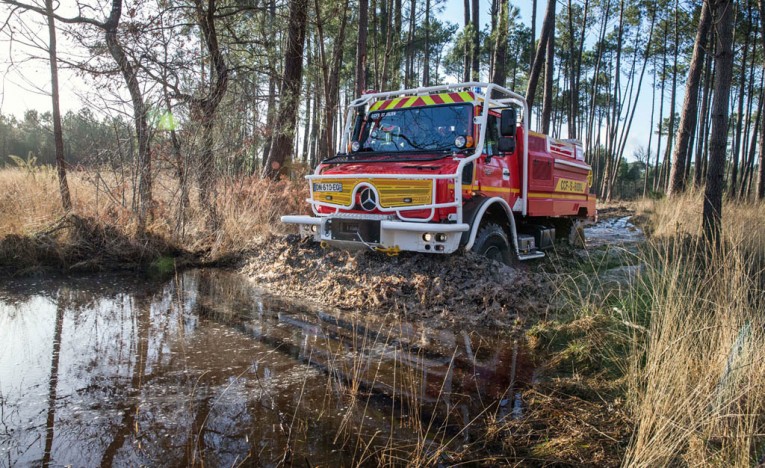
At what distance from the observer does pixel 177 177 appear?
8227mm

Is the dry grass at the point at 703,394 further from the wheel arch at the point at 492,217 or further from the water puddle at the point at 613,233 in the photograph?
the water puddle at the point at 613,233

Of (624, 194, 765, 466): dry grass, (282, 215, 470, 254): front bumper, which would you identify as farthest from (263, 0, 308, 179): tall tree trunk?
(624, 194, 765, 466): dry grass

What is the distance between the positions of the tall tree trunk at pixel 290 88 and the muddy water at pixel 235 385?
24.9ft

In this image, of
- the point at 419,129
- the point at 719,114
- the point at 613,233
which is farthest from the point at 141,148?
the point at 613,233

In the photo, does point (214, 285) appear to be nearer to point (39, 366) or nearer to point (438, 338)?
point (39, 366)

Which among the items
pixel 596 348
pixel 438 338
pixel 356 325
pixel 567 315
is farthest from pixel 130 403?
pixel 567 315

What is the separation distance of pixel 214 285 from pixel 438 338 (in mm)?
3615

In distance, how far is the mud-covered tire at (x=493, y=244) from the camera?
5.99 meters

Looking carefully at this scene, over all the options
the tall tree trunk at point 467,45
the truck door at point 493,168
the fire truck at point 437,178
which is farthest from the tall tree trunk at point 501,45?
the truck door at point 493,168

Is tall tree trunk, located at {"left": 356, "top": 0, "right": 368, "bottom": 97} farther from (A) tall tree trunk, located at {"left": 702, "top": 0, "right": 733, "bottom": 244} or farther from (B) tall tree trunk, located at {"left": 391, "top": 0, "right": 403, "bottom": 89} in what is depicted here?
(A) tall tree trunk, located at {"left": 702, "top": 0, "right": 733, "bottom": 244}

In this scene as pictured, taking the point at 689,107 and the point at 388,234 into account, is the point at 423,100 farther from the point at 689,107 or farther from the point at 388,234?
the point at 689,107

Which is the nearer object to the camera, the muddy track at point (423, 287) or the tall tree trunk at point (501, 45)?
the muddy track at point (423, 287)

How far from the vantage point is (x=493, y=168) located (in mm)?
6262

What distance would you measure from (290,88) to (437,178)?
331 inches
